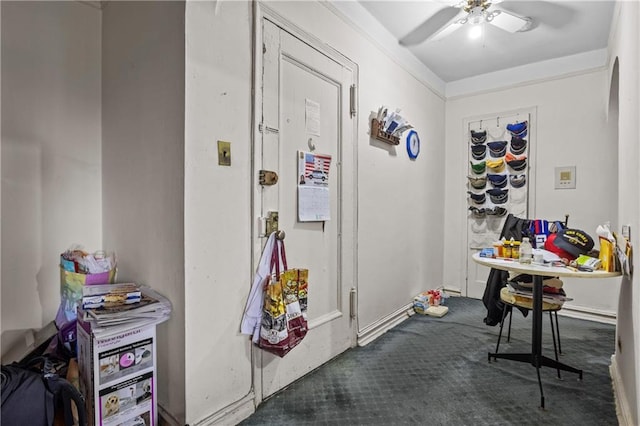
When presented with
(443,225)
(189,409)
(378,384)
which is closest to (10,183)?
(189,409)

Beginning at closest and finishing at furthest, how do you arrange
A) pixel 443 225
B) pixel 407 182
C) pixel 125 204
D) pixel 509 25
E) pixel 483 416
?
1. pixel 483 416
2. pixel 125 204
3. pixel 509 25
4. pixel 407 182
5. pixel 443 225

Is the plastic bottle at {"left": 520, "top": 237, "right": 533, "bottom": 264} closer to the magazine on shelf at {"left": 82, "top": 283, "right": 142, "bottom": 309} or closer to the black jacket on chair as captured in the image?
the black jacket on chair

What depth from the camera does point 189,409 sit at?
1.53 meters

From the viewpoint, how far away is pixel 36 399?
133 cm

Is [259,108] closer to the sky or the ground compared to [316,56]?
closer to the ground

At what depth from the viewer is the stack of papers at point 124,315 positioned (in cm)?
138

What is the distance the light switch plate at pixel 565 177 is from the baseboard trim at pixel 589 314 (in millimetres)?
1298

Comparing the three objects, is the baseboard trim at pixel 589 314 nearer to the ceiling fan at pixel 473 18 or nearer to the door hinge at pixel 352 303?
the door hinge at pixel 352 303

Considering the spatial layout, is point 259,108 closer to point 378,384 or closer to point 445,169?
point 378,384

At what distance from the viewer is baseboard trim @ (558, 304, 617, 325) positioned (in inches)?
128

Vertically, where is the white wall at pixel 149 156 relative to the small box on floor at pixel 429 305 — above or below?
above

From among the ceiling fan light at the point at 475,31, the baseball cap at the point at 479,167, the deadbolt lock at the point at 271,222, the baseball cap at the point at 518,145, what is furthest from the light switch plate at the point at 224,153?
the baseball cap at the point at 518,145

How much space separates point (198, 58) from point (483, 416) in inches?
93.1

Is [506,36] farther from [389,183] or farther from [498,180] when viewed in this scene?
[389,183]
